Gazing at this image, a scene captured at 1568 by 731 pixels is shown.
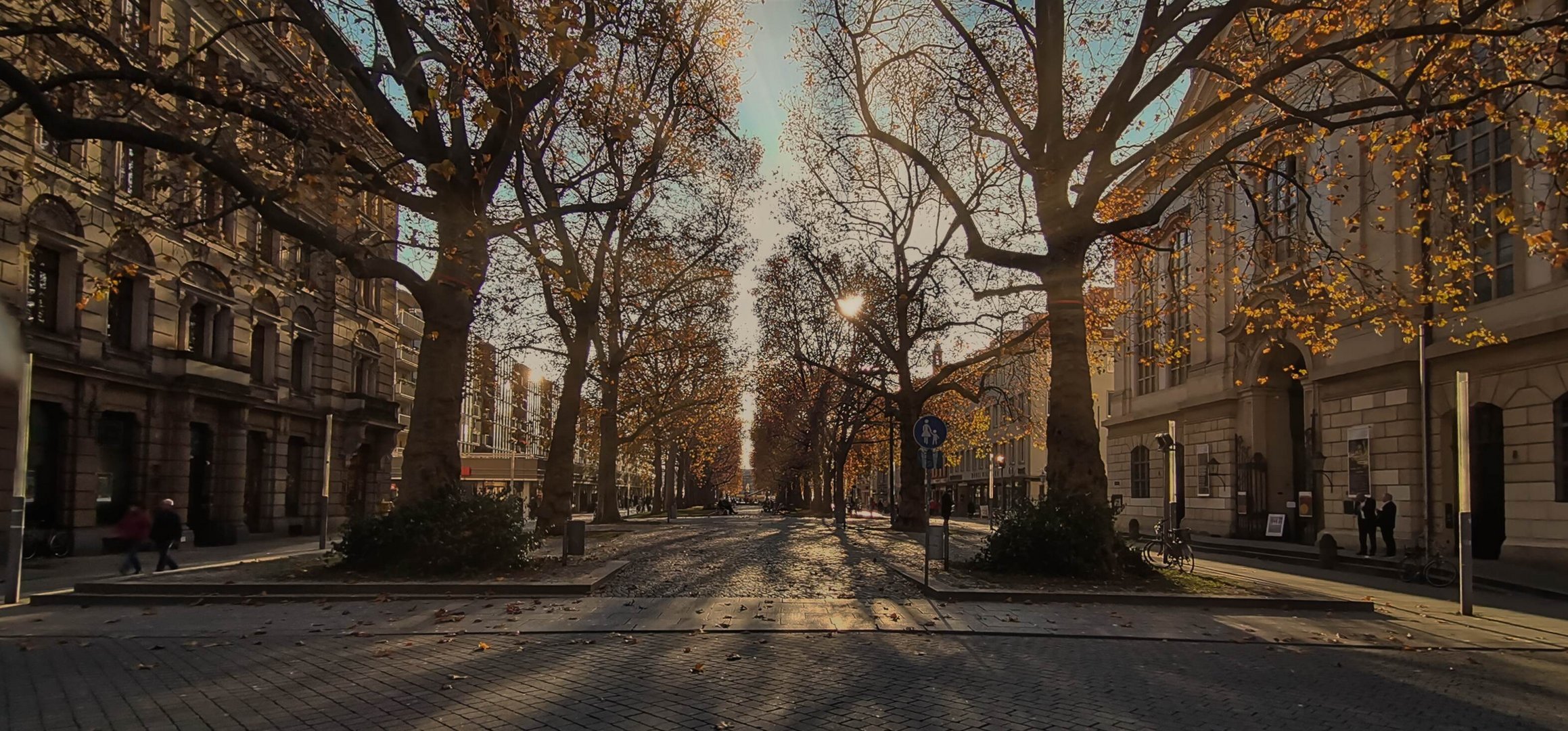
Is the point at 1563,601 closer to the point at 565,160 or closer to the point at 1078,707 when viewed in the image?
the point at 1078,707

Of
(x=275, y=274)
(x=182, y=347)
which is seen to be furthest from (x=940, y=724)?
(x=275, y=274)

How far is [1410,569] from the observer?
18.4m

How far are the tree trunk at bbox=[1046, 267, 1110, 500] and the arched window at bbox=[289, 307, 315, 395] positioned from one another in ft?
84.2

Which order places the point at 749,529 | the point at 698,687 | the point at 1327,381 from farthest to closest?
the point at 749,529 → the point at 1327,381 → the point at 698,687

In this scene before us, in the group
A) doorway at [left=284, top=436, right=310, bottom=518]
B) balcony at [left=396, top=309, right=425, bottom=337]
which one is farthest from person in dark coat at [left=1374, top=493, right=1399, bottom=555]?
balcony at [left=396, top=309, right=425, bottom=337]

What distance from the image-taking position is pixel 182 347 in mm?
25219

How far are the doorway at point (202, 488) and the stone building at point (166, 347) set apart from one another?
0.04 metres

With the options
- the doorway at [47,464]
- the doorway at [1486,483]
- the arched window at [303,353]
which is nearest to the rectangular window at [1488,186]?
the doorway at [1486,483]

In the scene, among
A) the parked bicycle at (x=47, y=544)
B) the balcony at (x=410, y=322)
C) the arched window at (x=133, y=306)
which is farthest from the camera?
the balcony at (x=410, y=322)

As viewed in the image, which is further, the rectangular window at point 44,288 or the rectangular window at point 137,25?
the rectangular window at point 44,288

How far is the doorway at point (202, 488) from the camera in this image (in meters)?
26.9

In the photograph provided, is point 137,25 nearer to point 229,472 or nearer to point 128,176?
point 128,176

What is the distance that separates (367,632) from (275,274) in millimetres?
23032

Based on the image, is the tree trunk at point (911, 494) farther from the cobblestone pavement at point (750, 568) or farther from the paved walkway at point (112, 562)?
the paved walkway at point (112, 562)
